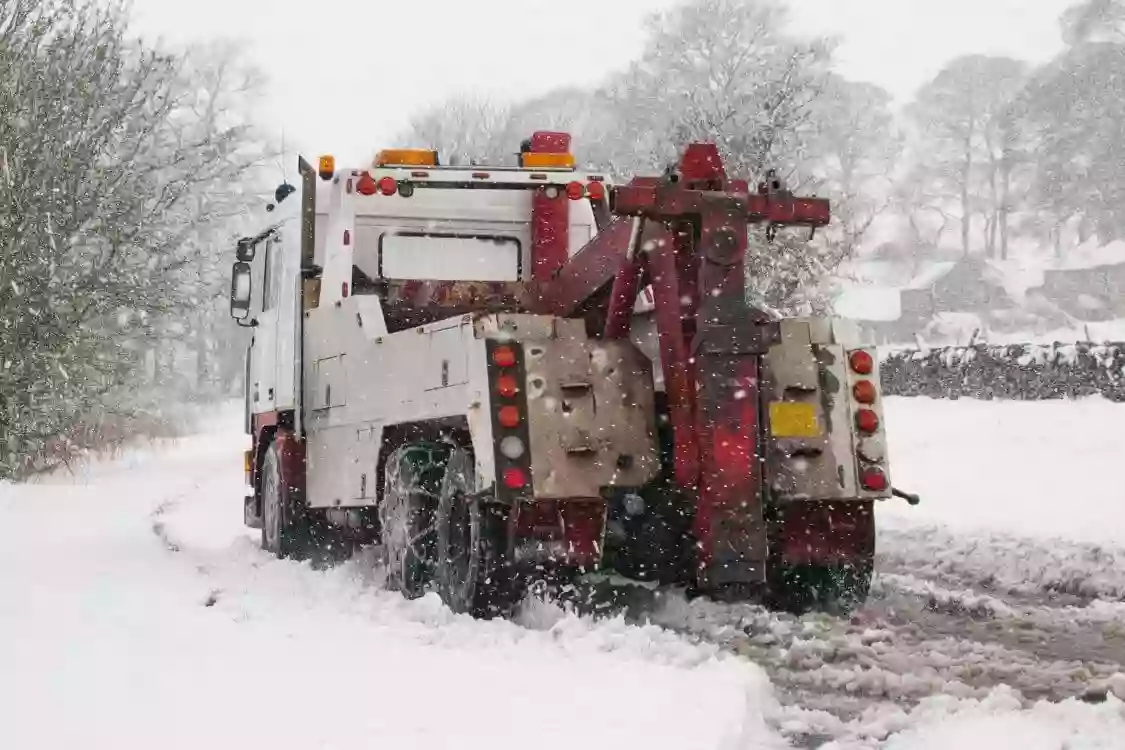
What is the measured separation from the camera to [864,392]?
7301 mm

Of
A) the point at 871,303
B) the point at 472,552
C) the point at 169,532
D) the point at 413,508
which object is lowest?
the point at 169,532

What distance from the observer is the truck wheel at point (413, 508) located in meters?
8.02

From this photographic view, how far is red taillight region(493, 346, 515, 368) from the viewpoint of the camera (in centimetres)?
677

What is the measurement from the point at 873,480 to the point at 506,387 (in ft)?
6.35

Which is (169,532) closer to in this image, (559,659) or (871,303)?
Result: (559,659)

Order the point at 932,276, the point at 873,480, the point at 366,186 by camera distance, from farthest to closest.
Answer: the point at 932,276, the point at 366,186, the point at 873,480

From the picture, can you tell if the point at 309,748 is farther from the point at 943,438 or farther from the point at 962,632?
the point at 943,438

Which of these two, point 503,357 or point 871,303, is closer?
point 503,357

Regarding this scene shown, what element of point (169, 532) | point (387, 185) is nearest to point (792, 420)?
point (387, 185)

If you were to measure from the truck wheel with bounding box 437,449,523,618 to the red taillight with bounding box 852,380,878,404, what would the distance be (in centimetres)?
190

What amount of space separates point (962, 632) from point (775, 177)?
2440 mm

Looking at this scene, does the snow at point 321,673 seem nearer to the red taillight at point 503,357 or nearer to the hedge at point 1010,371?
the red taillight at point 503,357

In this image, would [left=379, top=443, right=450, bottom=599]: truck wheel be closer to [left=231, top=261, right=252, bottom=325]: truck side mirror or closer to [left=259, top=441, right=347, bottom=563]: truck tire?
[left=259, top=441, right=347, bottom=563]: truck tire

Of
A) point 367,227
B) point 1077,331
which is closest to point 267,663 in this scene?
point 367,227
